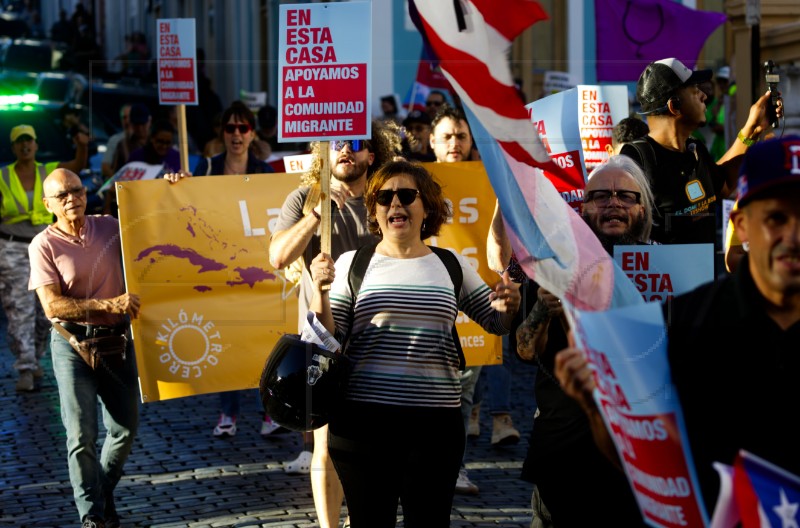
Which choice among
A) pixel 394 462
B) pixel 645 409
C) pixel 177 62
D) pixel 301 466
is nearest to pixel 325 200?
pixel 394 462

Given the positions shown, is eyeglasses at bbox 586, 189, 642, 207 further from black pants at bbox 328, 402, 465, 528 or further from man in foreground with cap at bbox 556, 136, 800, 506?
man in foreground with cap at bbox 556, 136, 800, 506

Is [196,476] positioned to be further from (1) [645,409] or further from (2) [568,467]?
(1) [645,409]

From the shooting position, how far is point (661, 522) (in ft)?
9.84

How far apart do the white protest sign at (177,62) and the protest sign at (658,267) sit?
601 cm

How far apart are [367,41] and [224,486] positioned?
9.32 ft

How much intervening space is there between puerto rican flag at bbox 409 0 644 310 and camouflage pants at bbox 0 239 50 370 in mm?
7361

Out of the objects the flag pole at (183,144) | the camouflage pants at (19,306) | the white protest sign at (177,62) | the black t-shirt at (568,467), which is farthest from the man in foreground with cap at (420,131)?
the black t-shirt at (568,467)

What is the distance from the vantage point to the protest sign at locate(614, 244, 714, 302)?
454cm

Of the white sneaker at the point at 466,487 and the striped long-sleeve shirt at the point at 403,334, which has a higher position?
the striped long-sleeve shirt at the point at 403,334

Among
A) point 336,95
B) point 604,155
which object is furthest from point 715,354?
point 604,155

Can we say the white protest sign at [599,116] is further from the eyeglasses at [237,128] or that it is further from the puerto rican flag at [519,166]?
the puerto rican flag at [519,166]

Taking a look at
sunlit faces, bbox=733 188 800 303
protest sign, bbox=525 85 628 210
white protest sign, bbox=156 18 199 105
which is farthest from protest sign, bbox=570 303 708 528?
white protest sign, bbox=156 18 199 105

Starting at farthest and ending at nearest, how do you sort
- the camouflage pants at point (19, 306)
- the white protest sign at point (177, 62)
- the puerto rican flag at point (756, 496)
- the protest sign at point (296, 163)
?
the camouflage pants at point (19, 306), the white protest sign at point (177, 62), the protest sign at point (296, 163), the puerto rican flag at point (756, 496)

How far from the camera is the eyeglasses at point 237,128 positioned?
8.87 meters
